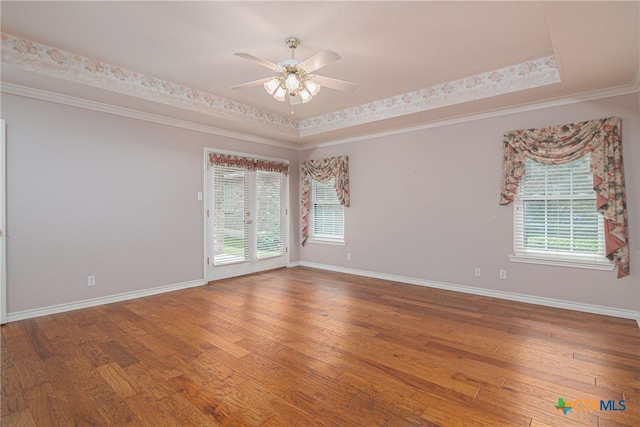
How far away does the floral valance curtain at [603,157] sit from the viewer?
11.2 feet

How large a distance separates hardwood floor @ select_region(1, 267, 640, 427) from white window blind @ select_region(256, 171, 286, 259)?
210 cm

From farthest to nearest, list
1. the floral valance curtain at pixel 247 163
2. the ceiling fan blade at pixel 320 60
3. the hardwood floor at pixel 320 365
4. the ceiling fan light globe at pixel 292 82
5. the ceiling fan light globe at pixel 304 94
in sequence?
the floral valance curtain at pixel 247 163, the ceiling fan light globe at pixel 304 94, the ceiling fan light globe at pixel 292 82, the ceiling fan blade at pixel 320 60, the hardwood floor at pixel 320 365

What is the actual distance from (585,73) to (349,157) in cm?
343

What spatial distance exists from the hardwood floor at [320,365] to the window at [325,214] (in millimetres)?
2287

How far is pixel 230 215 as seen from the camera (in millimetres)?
5410

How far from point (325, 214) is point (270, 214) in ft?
3.52

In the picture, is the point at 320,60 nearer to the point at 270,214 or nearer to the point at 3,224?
the point at 3,224

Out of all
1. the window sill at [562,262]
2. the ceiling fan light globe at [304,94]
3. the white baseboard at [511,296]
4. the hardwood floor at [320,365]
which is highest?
the ceiling fan light globe at [304,94]

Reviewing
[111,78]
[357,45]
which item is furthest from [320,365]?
[111,78]

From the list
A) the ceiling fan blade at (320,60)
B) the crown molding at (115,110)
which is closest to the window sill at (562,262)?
the ceiling fan blade at (320,60)

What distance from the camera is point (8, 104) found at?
134 inches

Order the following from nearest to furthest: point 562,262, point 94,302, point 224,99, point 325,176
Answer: point 562,262 < point 94,302 < point 224,99 < point 325,176

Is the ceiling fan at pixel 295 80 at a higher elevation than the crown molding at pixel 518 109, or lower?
lower

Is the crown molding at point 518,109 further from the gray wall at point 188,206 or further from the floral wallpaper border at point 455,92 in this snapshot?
the floral wallpaper border at point 455,92
